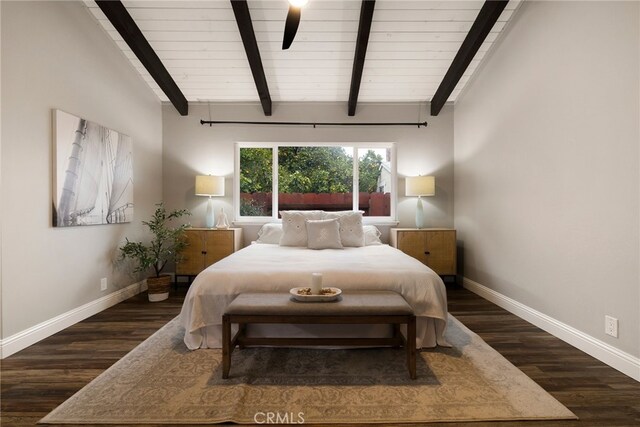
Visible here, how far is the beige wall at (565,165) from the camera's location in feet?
6.94

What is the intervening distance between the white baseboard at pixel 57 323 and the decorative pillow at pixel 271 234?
1.66 metres

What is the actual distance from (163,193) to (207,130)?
3.56 feet

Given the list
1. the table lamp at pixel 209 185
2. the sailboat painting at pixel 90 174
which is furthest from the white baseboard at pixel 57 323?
Answer: the table lamp at pixel 209 185

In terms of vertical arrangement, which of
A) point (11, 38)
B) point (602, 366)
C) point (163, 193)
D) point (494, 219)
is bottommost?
point (602, 366)

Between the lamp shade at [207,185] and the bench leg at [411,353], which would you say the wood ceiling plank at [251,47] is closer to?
the lamp shade at [207,185]

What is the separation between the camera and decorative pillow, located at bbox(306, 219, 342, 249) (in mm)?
3658

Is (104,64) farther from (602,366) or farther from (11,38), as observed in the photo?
(602,366)

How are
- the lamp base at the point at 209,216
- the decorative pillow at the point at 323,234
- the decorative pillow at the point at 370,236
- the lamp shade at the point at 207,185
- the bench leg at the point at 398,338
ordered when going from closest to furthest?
the bench leg at the point at 398,338 < the decorative pillow at the point at 323,234 < the decorative pillow at the point at 370,236 < the lamp shade at the point at 207,185 < the lamp base at the point at 209,216

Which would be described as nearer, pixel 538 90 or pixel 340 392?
pixel 340 392

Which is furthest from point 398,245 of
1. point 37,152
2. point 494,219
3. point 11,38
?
point 11,38

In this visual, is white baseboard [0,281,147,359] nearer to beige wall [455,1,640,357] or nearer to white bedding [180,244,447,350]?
white bedding [180,244,447,350]

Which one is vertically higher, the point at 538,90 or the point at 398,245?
the point at 538,90

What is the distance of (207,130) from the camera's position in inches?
184

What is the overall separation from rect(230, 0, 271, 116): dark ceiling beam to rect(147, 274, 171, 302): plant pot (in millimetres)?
2535
